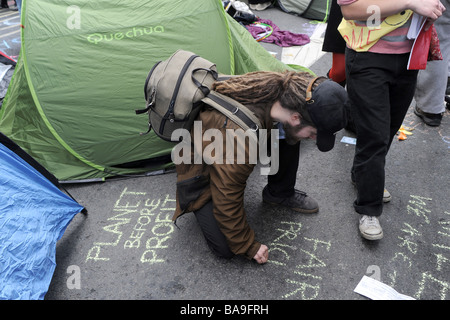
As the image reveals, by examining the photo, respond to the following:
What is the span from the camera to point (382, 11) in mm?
1619

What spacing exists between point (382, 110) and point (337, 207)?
800mm

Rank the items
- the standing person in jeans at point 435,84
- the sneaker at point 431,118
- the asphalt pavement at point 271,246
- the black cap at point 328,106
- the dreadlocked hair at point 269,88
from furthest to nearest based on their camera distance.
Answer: the sneaker at point 431,118, the standing person in jeans at point 435,84, the asphalt pavement at point 271,246, the dreadlocked hair at point 269,88, the black cap at point 328,106

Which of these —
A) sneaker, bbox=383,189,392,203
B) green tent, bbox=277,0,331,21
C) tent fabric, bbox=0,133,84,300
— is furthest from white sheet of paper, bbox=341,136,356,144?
green tent, bbox=277,0,331,21

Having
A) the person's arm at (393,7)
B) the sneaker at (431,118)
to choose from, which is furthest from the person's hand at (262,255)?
the sneaker at (431,118)

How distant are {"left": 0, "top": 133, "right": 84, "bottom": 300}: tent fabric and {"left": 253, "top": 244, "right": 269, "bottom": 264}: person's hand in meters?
1.07

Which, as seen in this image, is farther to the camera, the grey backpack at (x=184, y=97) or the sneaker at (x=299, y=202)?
the sneaker at (x=299, y=202)

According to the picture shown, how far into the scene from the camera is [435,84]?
3062 mm

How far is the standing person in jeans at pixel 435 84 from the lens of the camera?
2883 millimetres

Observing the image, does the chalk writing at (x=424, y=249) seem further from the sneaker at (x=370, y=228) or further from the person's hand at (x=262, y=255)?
the person's hand at (x=262, y=255)

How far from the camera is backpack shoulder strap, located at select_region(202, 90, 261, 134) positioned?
1.64m
